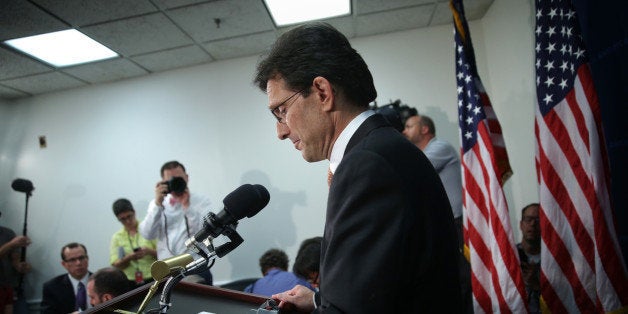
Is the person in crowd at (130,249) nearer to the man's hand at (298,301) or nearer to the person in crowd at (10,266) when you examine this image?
the person in crowd at (10,266)

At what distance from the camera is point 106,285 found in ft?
7.57

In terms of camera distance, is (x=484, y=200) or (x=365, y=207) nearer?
(x=365, y=207)

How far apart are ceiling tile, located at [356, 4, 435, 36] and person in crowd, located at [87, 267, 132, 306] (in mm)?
3264

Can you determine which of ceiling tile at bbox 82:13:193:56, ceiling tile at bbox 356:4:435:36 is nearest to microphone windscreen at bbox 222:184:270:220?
ceiling tile at bbox 82:13:193:56

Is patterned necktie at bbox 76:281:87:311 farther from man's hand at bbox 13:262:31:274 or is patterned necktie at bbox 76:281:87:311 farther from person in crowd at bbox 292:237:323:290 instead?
person in crowd at bbox 292:237:323:290

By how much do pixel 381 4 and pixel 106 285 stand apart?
3366 mm

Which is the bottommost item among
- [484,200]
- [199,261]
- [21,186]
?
[199,261]

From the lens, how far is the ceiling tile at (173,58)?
4305 mm

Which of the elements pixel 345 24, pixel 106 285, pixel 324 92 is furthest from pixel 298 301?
pixel 345 24

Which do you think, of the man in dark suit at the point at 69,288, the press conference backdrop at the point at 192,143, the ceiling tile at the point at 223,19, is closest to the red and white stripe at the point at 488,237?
the press conference backdrop at the point at 192,143

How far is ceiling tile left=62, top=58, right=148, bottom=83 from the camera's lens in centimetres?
440

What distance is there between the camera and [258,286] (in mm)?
2369

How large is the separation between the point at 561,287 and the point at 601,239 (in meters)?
0.32

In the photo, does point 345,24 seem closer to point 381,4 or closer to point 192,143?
point 381,4
